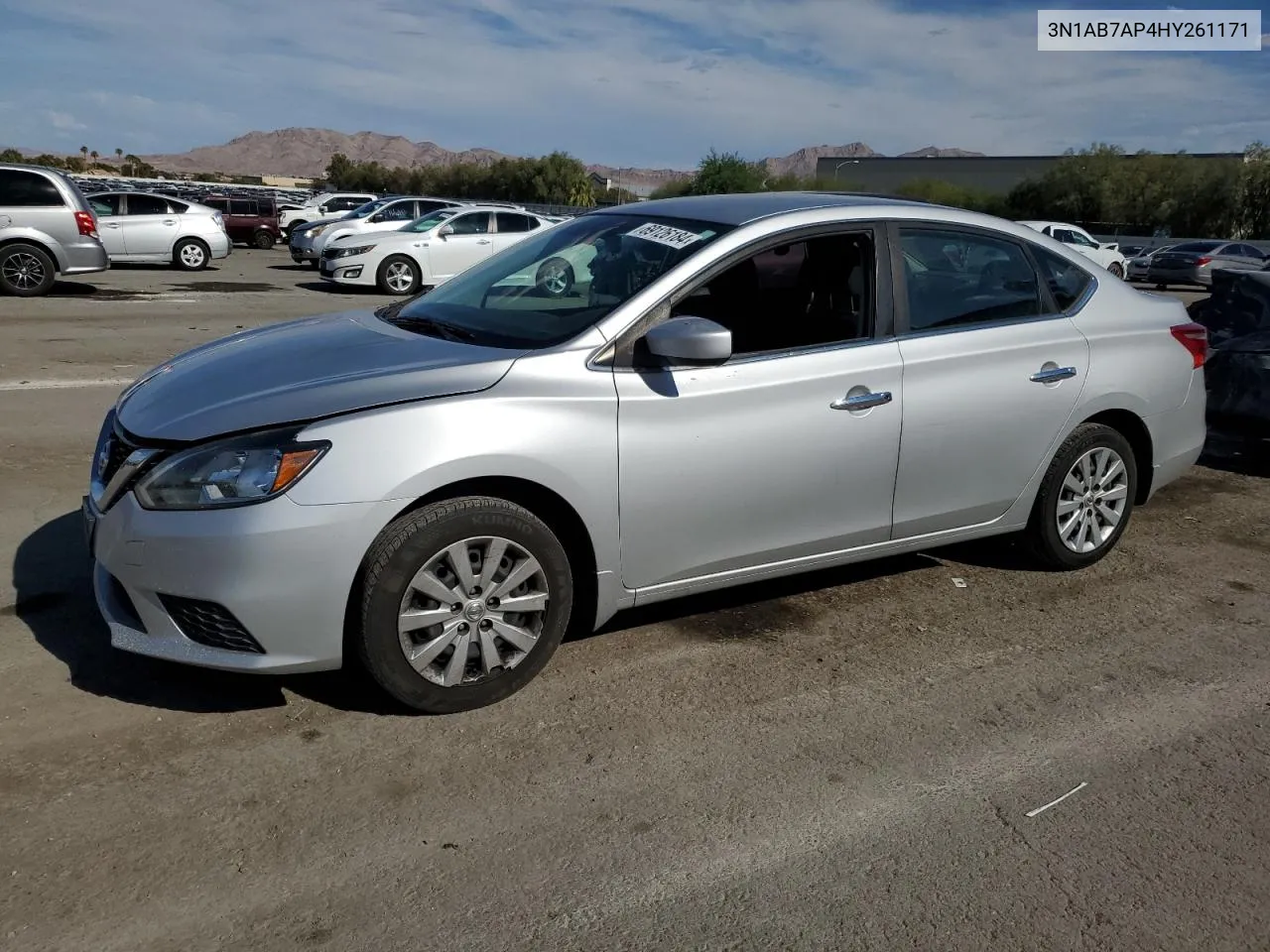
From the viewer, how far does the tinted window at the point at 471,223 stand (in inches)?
776

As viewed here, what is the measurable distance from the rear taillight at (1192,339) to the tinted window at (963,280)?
0.94m

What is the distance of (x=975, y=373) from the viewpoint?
4.75 metres

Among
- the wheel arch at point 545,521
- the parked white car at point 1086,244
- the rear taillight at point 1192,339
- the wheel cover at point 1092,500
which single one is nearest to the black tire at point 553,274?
the wheel arch at point 545,521

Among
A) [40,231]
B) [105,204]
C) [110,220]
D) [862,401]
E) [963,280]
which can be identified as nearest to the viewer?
[862,401]

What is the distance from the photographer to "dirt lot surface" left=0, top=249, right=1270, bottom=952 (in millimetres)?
2789

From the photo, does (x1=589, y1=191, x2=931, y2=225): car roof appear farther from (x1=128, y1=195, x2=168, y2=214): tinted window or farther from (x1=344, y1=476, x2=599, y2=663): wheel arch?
(x1=128, y1=195, x2=168, y2=214): tinted window

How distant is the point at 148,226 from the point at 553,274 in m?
20.0

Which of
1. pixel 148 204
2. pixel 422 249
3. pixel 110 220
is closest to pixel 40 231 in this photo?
pixel 422 249

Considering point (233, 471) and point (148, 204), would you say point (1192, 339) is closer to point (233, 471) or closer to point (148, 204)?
point (233, 471)

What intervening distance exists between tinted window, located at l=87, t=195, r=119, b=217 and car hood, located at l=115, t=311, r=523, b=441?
65.3ft

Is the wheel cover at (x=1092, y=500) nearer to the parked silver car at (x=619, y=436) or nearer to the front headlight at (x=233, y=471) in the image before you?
the parked silver car at (x=619, y=436)

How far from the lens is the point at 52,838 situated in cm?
298

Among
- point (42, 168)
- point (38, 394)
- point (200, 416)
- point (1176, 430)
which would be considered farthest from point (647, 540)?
point (42, 168)

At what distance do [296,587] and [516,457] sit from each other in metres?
0.80
